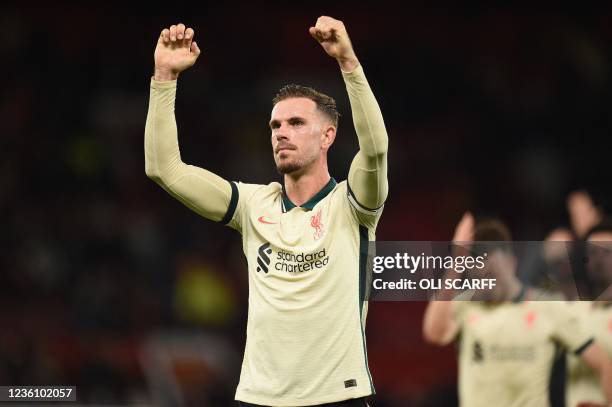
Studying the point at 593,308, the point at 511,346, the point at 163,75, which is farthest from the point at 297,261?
the point at 593,308

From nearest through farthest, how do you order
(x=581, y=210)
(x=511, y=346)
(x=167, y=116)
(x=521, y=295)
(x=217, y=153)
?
(x=167, y=116) < (x=511, y=346) < (x=521, y=295) < (x=581, y=210) < (x=217, y=153)

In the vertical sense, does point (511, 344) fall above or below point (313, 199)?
below

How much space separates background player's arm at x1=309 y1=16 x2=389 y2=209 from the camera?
9.35ft

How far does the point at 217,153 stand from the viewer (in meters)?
7.78

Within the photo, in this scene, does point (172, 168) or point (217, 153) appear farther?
point (217, 153)

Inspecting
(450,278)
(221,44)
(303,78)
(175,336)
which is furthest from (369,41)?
(450,278)

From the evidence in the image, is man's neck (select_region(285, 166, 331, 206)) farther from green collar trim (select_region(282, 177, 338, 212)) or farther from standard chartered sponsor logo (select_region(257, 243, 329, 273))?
standard chartered sponsor logo (select_region(257, 243, 329, 273))

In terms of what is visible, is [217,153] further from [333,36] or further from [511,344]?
[333,36]

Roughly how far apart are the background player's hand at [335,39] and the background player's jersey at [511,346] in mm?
2396

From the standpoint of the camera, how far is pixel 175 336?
7.26 metres

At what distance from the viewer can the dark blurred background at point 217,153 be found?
7.18 metres

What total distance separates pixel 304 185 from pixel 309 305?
45 cm

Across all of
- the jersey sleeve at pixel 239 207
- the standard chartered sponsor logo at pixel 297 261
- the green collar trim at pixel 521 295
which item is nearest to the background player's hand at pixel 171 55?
the jersey sleeve at pixel 239 207

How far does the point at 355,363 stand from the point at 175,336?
4410 millimetres
